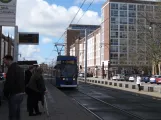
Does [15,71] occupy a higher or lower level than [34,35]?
lower

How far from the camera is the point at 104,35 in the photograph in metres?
120

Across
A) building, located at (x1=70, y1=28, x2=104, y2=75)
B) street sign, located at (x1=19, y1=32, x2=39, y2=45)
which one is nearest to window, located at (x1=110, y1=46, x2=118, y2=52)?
building, located at (x1=70, y1=28, x2=104, y2=75)

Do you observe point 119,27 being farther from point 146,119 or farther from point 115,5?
point 146,119

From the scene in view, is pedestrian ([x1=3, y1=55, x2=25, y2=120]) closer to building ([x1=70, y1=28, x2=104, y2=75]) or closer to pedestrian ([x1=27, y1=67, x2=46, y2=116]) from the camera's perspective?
pedestrian ([x1=27, y1=67, x2=46, y2=116])

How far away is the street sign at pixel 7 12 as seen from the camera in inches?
623

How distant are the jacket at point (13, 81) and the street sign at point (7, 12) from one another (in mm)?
8746

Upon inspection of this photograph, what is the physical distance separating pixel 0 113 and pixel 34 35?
1036 inches

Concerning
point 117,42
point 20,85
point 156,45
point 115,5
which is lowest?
point 20,85

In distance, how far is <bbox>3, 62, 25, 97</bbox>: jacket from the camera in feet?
24.3

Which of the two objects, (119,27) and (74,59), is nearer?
(74,59)

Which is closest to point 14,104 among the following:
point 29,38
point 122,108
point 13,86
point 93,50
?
point 13,86

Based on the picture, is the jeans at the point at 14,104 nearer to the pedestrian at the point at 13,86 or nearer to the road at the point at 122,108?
the pedestrian at the point at 13,86

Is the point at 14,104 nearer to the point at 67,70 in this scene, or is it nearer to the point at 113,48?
the point at 67,70

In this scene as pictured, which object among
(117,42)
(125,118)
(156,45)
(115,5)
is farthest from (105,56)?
(125,118)
